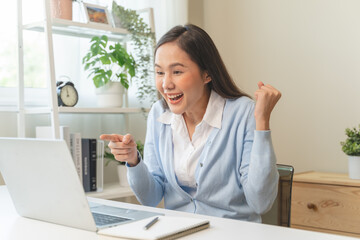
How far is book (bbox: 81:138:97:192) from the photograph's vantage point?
7.81 ft

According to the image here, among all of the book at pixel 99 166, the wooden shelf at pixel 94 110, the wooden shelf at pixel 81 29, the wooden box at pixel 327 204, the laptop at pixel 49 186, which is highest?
the wooden shelf at pixel 81 29

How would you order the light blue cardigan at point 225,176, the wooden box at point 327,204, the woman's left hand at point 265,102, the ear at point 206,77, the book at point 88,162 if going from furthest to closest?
the book at point 88,162
the wooden box at point 327,204
the ear at point 206,77
the light blue cardigan at point 225,176
the woman's left hand at point 265,102

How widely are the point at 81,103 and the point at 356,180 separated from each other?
4.82 feet

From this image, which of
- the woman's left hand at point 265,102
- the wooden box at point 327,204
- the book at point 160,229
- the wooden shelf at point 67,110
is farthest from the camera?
the wooden shelf at point 67,110

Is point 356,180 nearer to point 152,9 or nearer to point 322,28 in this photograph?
point 322,28

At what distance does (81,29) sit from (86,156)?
67cm

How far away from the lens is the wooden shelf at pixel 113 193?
7.74ft

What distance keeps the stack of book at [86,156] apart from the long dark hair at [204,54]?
843 millimetres

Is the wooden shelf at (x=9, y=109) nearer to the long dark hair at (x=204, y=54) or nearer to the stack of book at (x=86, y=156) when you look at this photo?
the stack of book at (x=86, y=156)

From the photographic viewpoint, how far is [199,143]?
1.70 metres

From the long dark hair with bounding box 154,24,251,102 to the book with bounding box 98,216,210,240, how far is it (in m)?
0.69

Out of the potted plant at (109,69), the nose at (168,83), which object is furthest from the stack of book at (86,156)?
the nose at (168,83)

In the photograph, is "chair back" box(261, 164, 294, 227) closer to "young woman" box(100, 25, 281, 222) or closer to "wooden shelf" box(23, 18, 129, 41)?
"young woman" box(100, 25, 281, 222)

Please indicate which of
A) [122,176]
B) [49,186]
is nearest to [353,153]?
[122,176]
